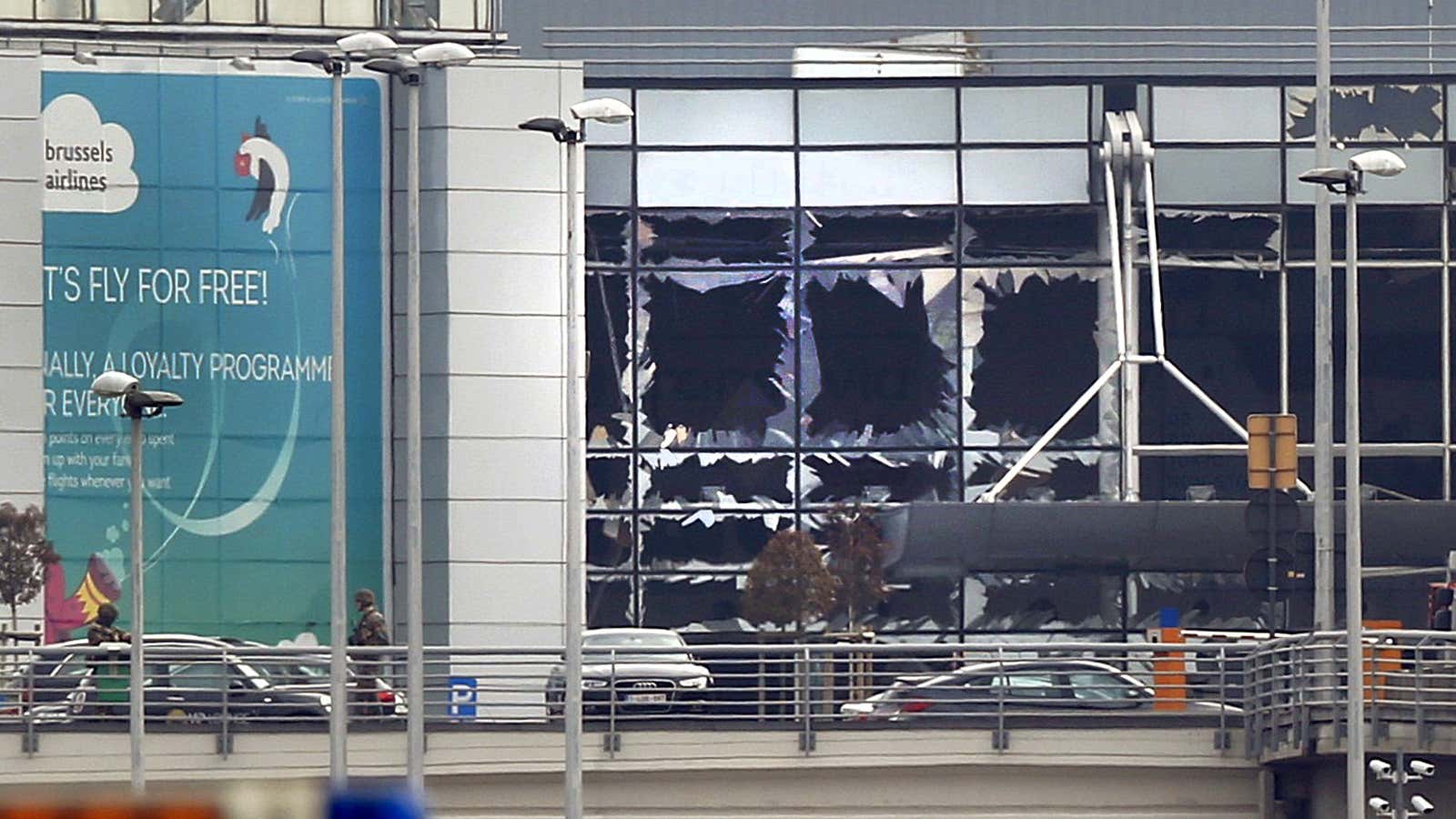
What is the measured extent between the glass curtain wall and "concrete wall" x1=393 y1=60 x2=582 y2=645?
2.02m

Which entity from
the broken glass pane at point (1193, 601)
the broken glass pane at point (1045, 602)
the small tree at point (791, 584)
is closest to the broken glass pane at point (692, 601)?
the small tree at point (791, 584)

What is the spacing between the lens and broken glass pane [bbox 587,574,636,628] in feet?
134

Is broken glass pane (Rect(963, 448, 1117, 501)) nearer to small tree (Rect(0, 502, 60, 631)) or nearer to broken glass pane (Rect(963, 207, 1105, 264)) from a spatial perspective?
broken glass pane (Rect(963, 207, 1105, 264))

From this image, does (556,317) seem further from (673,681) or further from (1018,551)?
(673,681)

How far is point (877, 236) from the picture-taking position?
41.8 m

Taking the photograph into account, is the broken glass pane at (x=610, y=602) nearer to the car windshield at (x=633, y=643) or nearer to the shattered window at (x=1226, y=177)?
the car windshield at (x=633, y=643)

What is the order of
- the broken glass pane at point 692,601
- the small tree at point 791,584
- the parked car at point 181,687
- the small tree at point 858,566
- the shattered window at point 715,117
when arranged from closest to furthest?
1. the parked car at point 181,687
2. the small tree at point 791,584
3. the small tree at point 858,566
4. the broken glass pane at point 692,601
5. the shattered window at point 715,117

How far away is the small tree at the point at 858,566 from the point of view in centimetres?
3956

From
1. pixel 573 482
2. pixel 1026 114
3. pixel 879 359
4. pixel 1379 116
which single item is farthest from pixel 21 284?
pixel 1379 116

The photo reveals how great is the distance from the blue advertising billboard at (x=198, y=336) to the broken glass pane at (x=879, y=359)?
6.54 m

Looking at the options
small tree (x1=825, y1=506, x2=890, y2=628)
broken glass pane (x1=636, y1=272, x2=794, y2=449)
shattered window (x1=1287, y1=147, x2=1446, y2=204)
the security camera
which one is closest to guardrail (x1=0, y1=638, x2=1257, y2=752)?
the security camera

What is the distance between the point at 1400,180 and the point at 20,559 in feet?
61.8

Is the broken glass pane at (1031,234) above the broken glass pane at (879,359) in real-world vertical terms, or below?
above

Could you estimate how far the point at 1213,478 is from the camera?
136 feet
